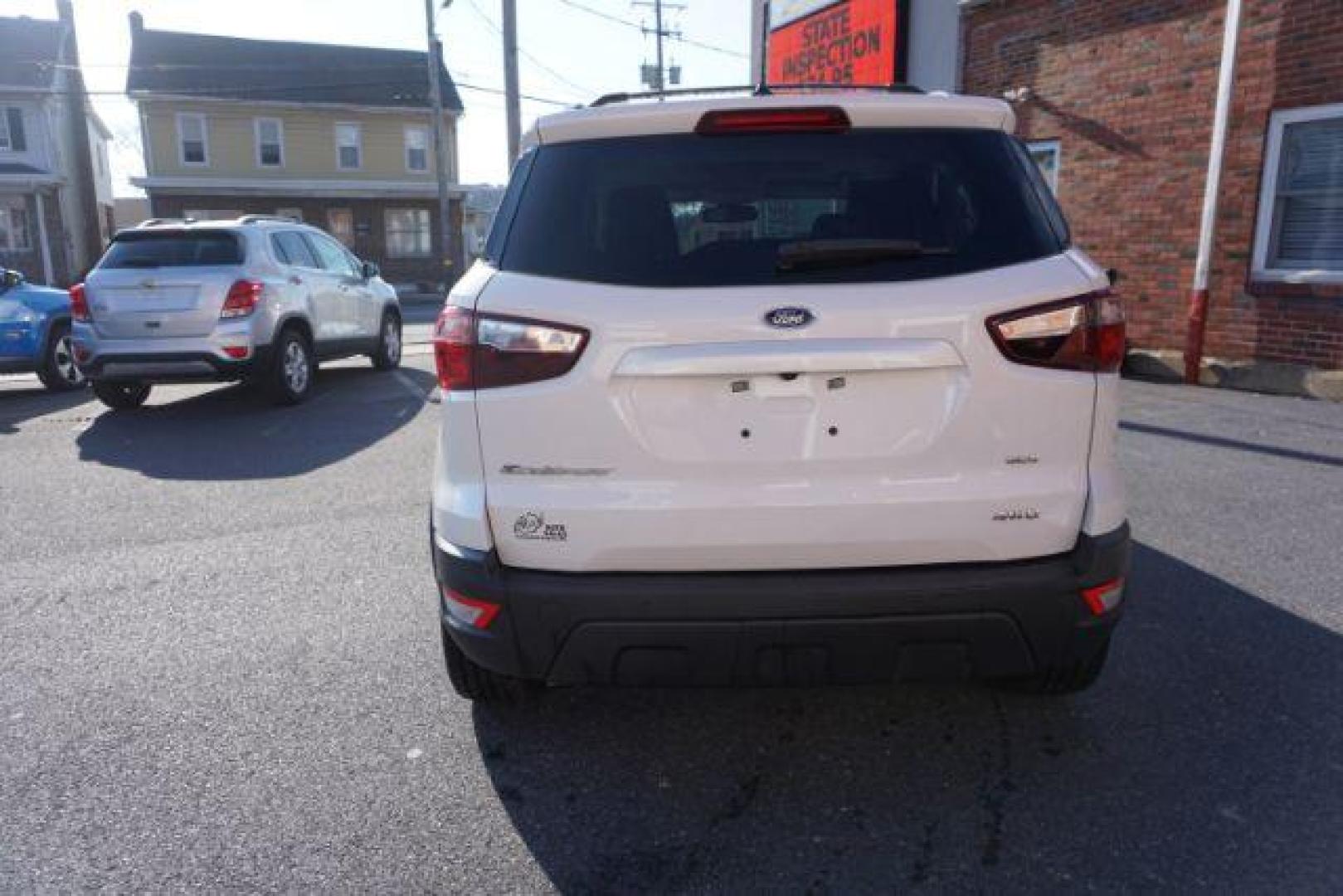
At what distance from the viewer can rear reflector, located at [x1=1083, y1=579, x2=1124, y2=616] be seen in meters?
2.39

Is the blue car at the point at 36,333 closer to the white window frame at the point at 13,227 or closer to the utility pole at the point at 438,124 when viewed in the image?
the utility pole at the point at 438,124

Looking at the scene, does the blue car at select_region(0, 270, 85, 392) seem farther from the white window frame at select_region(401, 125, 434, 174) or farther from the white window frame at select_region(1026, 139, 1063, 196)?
the white window frame at select_region(401, 125, 434, 174)

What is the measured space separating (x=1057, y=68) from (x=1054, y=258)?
995cm

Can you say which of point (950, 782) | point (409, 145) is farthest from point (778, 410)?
point (409, 145)

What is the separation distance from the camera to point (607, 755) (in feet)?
9.37

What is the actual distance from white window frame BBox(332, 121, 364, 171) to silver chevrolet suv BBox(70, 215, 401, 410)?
2691cm

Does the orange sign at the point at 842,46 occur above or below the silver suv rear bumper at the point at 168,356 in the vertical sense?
above

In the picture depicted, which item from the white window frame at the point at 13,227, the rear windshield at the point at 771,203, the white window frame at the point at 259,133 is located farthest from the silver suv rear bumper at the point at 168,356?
the white window frame at the point at 259,133

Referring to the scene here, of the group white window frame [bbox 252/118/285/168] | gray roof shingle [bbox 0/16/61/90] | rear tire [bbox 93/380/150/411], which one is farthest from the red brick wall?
gray roof shingle [bbox 0/16/61/90]

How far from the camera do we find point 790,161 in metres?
2.54

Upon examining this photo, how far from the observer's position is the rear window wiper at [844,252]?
7.70 ft

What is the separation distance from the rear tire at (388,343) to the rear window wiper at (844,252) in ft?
32.5

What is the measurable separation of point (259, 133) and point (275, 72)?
2.35 m

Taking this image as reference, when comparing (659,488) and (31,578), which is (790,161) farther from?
(31,578)
